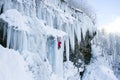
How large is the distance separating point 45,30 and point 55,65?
2.37 metres

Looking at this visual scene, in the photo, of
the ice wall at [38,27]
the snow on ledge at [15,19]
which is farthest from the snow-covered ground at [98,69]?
the snow on ledge at [15,19]

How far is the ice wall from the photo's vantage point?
1614 centimetres

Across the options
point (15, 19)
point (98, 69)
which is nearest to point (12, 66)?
point (15, 19)

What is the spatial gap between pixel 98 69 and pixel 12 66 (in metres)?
10.7

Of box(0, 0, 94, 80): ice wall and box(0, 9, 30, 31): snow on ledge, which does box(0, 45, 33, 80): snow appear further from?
box(0, 9, 30, 31): snow on ledge

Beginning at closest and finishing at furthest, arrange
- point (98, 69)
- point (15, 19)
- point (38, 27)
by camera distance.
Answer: point (15, 19)
point (38, 27)
point (98, 69)

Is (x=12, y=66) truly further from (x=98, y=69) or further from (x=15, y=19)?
(x=98, y=69)

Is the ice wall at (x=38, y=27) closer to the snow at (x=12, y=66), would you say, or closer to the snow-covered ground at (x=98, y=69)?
the snow at (x=12, y=66)

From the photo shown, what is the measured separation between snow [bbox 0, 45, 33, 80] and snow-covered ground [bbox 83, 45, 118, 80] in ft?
29.3

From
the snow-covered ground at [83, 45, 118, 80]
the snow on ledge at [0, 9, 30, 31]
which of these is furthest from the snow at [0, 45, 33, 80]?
the snow-covered ground at [83, 45, 118, 80]

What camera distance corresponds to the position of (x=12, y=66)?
14719mm

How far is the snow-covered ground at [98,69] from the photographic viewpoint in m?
23.1

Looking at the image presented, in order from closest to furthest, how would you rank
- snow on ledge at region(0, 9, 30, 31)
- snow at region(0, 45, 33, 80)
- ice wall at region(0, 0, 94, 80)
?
1. snow at region(0, 45, 33, 80)
2. ice wall at region(0, 0, 94, 80)
3. snow on ledge at region(0, 9, 30, 31)

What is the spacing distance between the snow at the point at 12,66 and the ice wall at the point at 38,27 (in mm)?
708
